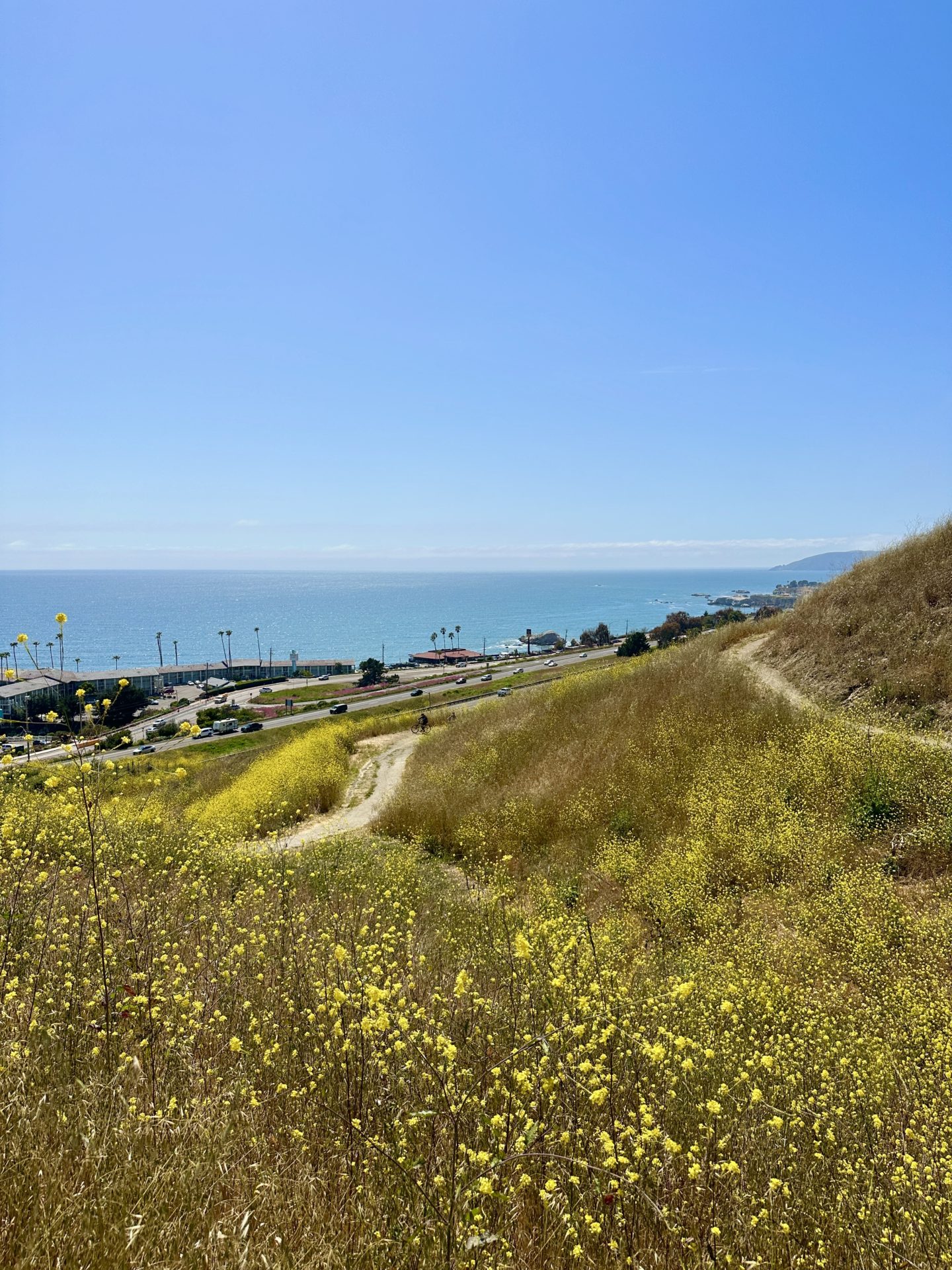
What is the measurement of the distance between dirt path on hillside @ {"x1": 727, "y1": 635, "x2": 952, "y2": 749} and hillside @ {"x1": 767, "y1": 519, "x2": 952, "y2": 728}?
35 centimetres

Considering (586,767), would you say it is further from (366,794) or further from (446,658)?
(446,658)

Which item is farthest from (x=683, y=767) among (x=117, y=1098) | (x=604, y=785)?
(x=117, y=1098)

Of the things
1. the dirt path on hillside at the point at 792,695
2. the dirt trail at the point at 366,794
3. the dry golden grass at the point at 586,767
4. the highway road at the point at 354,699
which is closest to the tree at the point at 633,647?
the highway road at the point at 354,699

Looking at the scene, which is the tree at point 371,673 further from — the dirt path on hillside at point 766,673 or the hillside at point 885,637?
the hillside at point 885,637

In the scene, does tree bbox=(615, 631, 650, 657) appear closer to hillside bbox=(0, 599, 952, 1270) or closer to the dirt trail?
the dirt trail

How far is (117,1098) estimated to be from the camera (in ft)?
11.1

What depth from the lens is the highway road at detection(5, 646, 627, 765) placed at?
171 feet

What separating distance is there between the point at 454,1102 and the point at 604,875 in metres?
9.34

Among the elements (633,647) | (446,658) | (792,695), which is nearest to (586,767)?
(792,695)

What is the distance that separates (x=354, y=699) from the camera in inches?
2793

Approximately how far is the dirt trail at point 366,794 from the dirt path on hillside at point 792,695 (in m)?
13.5

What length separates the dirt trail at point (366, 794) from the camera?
18766 mm

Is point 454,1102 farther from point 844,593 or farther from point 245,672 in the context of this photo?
point 245,672

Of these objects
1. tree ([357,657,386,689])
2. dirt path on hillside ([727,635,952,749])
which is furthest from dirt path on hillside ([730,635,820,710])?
tree ([357,657,386,689])
